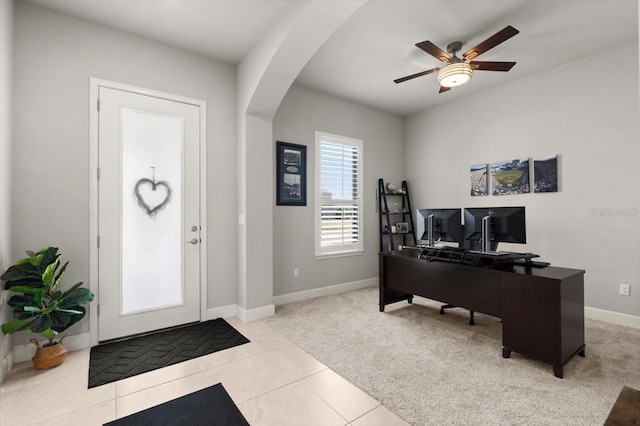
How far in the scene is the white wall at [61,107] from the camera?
2521mm

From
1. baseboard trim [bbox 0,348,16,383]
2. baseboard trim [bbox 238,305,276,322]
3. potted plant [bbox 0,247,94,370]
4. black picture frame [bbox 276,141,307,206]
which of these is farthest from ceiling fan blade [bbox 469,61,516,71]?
baseboard trim [bbox 0,348,16,383]

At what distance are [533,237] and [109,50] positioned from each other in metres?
5.33

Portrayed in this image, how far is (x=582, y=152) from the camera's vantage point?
353 centimetres

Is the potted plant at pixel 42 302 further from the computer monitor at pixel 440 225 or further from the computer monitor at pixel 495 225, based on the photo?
the computer monitor at pixel 495 225

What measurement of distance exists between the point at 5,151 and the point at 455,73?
3938 millimetres

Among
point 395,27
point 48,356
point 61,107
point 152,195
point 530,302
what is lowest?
point 48,356

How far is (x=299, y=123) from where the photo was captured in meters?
4.25

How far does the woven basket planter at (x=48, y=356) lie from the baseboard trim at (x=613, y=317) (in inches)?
213

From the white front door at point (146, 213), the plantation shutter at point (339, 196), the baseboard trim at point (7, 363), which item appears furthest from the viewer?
the plantation shutter at point (339, 196)

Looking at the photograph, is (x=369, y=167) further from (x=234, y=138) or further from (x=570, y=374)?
(x=570, y=374)

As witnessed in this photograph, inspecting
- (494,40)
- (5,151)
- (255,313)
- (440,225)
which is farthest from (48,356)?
(494,40)

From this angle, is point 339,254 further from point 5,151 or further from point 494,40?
point 5,151

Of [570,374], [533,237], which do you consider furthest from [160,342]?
[533,237]

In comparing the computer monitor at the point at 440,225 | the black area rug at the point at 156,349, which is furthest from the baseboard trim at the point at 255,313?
the computer monitor at the point at 440,225
